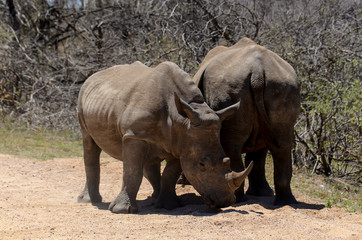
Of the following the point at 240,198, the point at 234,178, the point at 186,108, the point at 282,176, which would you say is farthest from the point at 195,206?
the point at 186,108

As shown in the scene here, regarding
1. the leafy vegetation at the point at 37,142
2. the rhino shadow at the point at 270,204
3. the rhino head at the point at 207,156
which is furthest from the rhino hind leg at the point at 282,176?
the leafy vegetation at the point at 37,142

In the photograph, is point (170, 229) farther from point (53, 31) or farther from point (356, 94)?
point (53, 31)

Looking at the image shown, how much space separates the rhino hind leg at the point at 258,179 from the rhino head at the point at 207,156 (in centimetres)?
154

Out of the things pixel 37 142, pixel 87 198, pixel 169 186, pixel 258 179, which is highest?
pixel 169 186

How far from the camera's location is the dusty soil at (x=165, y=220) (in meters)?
4.82

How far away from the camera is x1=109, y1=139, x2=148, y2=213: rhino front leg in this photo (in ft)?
19.2

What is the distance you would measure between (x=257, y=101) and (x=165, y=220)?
1752 millimetres

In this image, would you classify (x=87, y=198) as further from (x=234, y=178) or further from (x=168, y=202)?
(x=234, y=178)

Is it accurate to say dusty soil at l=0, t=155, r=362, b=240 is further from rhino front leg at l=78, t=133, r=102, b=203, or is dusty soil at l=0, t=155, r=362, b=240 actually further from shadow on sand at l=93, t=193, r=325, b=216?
rhino front leg at l=78, t=133, r=102, b=203

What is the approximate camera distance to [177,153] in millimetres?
5797

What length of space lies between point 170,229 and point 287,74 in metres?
2.39

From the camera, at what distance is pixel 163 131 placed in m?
5.81

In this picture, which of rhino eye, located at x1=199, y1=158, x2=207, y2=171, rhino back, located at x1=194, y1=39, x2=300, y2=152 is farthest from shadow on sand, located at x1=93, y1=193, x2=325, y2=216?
rhino back, located at x1=194, y1=39, x2=300, y2=152

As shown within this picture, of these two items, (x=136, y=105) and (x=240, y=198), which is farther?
(x=240, y=198)
